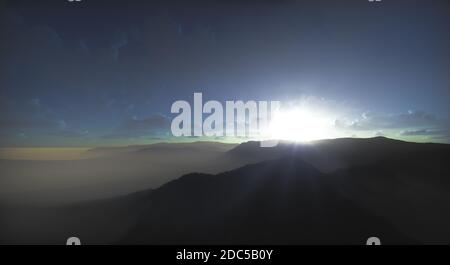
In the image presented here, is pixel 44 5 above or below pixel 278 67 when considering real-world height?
above

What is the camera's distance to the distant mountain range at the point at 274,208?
2074 millimetres

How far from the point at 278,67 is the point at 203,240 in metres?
1.03

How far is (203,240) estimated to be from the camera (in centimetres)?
210

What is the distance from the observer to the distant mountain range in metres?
2.07

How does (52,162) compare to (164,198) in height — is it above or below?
above

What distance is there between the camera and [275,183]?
2104 mm

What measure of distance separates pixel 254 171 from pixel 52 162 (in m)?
1.09

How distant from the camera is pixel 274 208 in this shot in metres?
2.09
